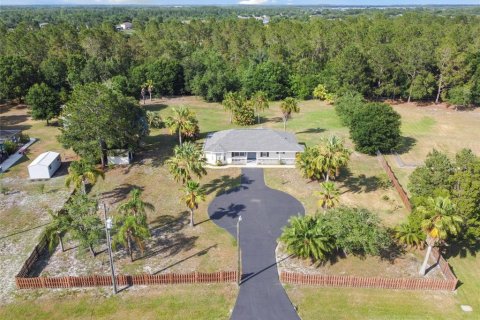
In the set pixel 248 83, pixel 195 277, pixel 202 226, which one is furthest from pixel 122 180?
pixel 248 83

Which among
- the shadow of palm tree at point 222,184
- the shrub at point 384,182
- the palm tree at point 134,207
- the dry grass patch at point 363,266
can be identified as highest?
the palm tree at point 134,207

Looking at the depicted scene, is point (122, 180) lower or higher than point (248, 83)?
lower

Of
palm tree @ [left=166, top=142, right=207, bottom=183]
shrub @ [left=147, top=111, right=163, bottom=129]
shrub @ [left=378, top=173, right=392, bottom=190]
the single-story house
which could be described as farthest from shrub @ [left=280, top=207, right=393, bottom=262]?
shrub @ [left=147, top=111, right=163, bottom=129]

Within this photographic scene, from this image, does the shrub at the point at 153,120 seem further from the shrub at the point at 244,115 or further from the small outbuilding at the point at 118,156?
the shrub at the point at 244,115

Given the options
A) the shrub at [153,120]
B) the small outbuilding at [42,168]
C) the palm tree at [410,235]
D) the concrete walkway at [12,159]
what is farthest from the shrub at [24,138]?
the palm tree at [410,235]

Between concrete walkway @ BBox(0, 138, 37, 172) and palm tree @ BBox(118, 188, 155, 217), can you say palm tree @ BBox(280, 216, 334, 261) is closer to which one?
palm tree @ BBox(118, 188, 155, 217)

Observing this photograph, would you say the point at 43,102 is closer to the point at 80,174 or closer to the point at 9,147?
the point at 9,147

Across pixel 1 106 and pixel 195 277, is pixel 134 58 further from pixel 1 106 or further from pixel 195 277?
pixel 195 277
